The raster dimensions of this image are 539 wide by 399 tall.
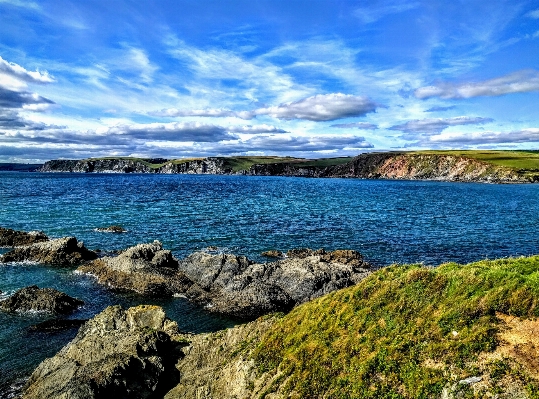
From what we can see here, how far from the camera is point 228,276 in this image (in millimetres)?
32375

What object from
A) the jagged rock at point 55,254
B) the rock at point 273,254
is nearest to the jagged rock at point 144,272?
the jagged rock at point 55,254

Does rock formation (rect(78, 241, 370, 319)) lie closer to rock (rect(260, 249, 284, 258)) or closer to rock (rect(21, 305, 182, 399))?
rock (rect(260, 249, 284, 258))

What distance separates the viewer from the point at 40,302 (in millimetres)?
27938

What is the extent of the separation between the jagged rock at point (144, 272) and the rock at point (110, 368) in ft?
40.7

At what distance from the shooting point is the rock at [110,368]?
14078mm

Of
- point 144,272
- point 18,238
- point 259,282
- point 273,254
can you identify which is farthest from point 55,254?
point 259,282

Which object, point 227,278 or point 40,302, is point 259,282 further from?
point 40,302

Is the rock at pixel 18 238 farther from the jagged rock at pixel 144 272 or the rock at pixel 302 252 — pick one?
the rock at pixel 302 252

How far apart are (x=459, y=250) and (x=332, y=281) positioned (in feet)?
77.8

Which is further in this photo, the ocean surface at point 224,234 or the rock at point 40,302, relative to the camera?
the rock at point 40,302

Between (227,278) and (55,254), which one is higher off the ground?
(55,254)

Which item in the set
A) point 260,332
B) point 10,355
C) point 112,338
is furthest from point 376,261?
point 10,355

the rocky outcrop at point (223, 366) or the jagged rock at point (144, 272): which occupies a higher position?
the rocky outcrop at point (223, 366)

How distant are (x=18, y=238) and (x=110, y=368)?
42041mm
